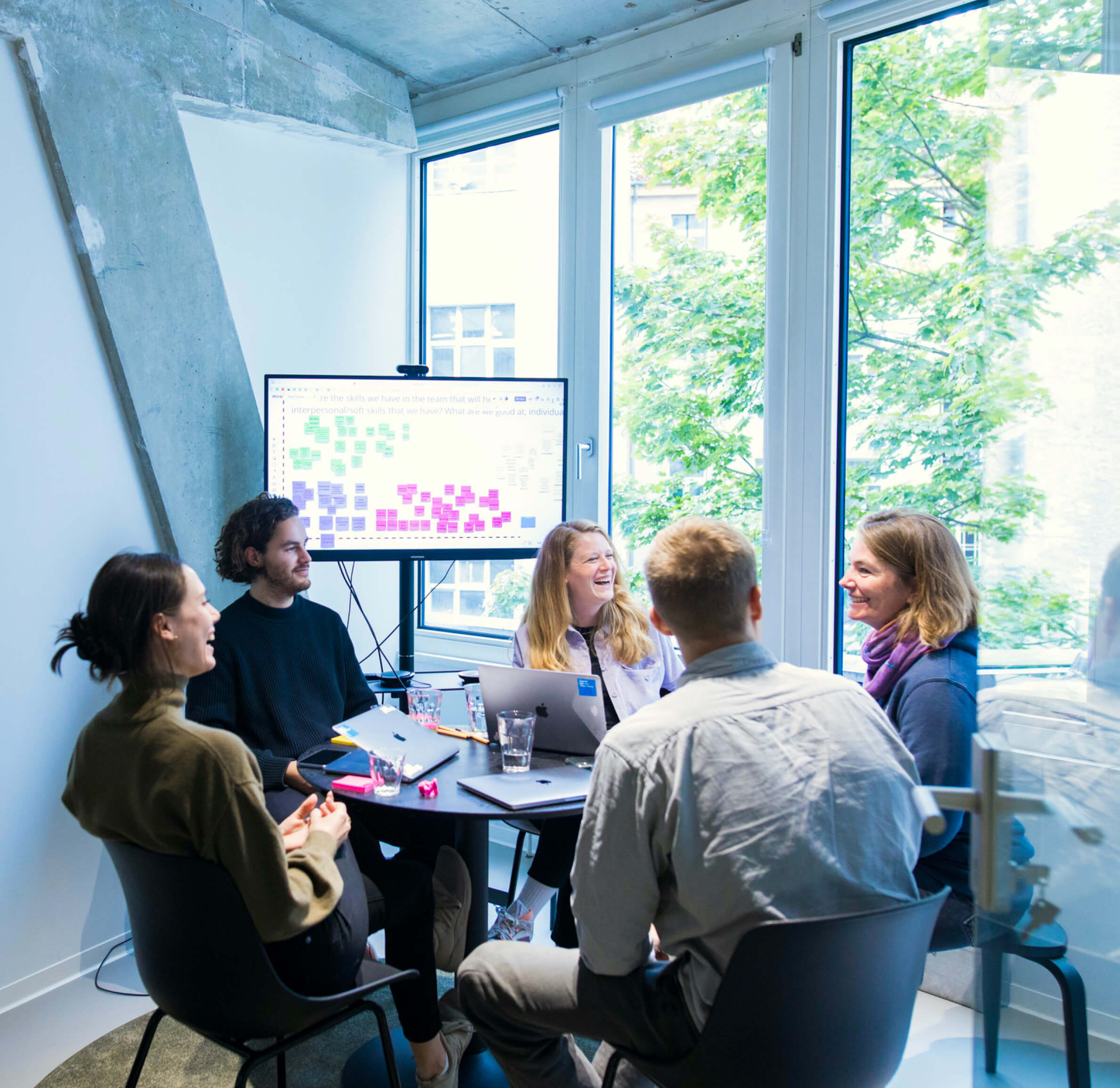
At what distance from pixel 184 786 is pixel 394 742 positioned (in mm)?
686

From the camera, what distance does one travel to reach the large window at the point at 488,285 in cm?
369

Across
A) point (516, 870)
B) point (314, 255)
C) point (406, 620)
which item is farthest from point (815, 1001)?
point (314, 255)

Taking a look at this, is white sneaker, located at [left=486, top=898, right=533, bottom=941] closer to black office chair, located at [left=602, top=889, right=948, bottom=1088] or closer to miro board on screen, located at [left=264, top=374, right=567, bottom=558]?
black office chair, located at [left=602, top=889, right=948, bottom=1088]

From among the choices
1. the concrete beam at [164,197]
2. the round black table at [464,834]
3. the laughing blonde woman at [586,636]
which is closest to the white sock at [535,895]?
the laughing blonde woman at [586,636]

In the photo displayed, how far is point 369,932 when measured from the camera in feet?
5.81

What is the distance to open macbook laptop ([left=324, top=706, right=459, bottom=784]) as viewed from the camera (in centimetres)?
203

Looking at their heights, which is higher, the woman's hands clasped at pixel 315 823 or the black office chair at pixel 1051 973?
the black office chair at pixel 1051 973

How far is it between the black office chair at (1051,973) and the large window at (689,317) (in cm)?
222

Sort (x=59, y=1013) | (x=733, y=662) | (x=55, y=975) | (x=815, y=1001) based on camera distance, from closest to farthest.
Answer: (x=815, y=1001)
(x=733, y=662)
(x=59, y=1013)
(x=55, y=975)

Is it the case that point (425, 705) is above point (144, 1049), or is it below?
above

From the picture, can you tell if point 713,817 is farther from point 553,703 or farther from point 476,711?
point 476,711

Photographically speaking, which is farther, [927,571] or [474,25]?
[474,25]

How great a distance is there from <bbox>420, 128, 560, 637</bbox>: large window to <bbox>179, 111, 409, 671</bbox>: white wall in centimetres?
16

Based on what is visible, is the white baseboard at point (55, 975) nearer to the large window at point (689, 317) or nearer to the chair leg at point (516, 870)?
the chair leg at point (516, 870)
